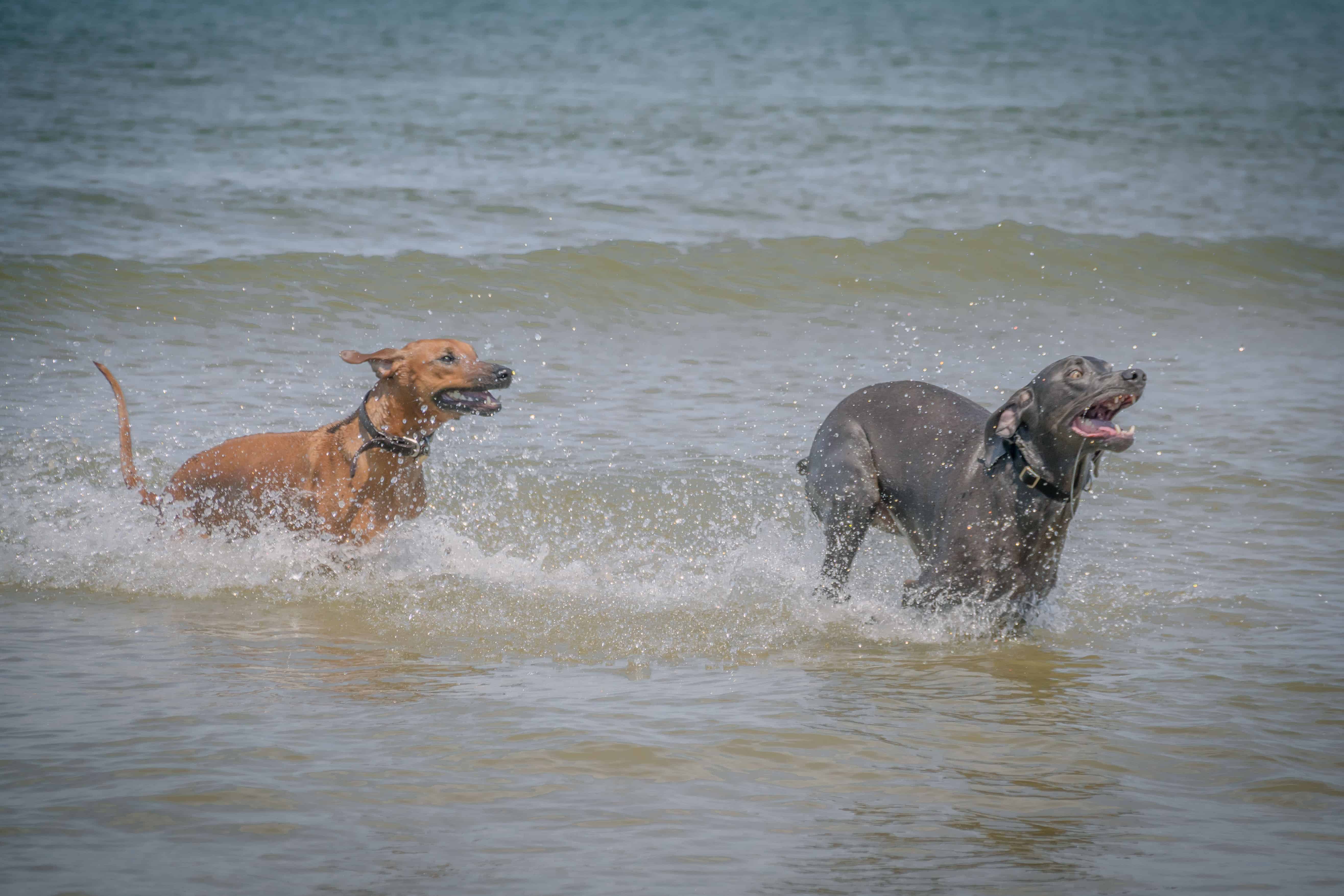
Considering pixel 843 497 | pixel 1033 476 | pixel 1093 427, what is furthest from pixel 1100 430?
pixel 843 497

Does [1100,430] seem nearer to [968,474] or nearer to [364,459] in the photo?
[968,474]

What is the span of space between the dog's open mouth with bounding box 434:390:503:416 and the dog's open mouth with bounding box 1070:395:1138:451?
2.60m

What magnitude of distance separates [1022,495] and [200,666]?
301 centimetres

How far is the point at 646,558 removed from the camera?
652 cm

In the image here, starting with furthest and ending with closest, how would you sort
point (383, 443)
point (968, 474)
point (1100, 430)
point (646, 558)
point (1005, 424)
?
point (646, 558) < point (383, 443) < point (968, 474) < point (1005, 424) < point (1100, 430)

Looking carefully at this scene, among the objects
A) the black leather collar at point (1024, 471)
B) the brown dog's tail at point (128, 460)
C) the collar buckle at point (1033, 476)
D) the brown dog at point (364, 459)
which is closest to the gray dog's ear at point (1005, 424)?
the black leather collar at point (1024, 471)

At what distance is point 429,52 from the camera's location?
31.5 meters

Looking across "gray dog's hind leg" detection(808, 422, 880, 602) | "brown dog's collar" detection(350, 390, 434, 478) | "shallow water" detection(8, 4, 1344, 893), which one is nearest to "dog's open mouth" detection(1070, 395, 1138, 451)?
"shallow water" detection(8, 4, 1344, 893)

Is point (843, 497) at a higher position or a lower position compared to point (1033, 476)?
lower

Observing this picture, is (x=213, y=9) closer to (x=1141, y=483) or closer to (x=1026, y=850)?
(x=1141, y=483)

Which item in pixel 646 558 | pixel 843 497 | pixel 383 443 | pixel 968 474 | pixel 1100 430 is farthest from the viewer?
pixel 646 558

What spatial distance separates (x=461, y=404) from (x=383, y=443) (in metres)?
0.39

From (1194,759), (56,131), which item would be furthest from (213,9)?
(1194,759)

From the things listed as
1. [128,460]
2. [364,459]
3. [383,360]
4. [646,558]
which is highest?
[383,360]
